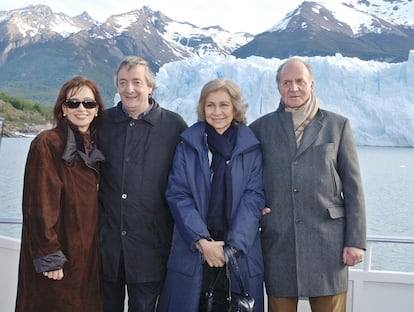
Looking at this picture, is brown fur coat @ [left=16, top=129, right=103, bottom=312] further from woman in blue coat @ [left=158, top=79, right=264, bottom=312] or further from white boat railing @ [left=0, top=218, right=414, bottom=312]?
white boat railing @ [left=0, top=218, right=414, bottom=312]

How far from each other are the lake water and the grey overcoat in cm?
594

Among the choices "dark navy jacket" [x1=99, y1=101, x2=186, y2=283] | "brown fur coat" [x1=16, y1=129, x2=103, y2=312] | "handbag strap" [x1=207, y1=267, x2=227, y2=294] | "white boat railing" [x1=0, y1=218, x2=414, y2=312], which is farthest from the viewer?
"white boat railing" [x1=0, y1=218, x2=414, y2=312]

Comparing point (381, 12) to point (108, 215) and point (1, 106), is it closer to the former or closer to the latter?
point (1, 106)

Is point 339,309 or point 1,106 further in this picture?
point 1,106

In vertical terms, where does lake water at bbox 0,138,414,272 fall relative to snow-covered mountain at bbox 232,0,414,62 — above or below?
below

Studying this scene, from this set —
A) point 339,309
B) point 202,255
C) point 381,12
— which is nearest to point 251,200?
point 202,255

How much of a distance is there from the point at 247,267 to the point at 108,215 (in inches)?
21.0

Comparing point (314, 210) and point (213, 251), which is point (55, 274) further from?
point (314, 210)

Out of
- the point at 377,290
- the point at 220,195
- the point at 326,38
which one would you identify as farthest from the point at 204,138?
the point at 326,38

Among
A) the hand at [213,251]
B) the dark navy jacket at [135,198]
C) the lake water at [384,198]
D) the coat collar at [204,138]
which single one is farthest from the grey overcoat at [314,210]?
the lake water at [384,198]

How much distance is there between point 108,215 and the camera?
6.01 ft

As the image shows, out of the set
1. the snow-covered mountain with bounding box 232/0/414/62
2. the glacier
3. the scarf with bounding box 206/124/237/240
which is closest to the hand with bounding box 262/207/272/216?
the scarf with bounding box 206/124/237/240

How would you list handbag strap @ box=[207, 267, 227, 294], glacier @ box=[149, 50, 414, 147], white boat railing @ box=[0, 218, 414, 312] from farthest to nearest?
1. glacier @ box=[149, 50, 414, 147]
2. white boat railing @ box=[0, 218, 414, 312]
3. handbag strap @ box=[207, 267, 227, 294]

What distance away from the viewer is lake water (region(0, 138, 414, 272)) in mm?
7863
